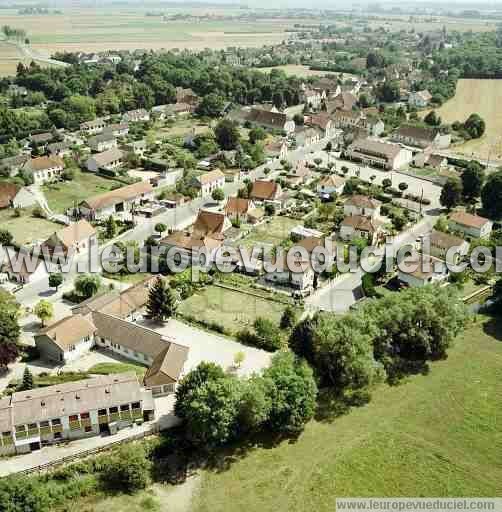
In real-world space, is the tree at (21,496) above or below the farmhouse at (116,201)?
below

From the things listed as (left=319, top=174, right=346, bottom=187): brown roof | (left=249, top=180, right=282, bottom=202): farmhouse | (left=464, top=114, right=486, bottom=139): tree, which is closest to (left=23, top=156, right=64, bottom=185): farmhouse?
(left=249, top=180, right=282, bottom=202): farmhouse

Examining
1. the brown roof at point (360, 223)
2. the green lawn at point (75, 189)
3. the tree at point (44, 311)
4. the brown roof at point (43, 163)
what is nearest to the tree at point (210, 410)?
the tree at point (44, 311)

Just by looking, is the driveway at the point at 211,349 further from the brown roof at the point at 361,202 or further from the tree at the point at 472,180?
the tree at the point at 472,180

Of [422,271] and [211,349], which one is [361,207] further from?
[211,349]

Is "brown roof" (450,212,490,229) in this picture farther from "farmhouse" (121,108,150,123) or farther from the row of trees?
"farmhouse" (121,108,150,123)

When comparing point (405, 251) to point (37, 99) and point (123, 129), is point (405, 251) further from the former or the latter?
point (37, 99)

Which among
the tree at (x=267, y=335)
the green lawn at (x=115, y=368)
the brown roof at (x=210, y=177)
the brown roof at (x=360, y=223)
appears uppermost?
the brown roof at (x=210, y=177)
